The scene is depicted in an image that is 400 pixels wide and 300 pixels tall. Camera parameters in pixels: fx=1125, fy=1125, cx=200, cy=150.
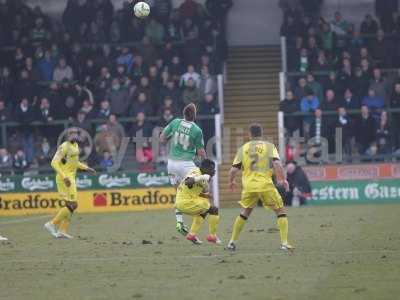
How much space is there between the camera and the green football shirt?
742 inches

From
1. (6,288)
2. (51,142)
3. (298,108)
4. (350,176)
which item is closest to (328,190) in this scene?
(350,176)

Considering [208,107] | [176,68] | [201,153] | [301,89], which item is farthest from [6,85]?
[201,153]

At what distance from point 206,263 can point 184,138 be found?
14.6ft

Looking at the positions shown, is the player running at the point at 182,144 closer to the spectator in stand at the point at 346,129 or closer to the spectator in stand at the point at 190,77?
the spectator in stand at the point at 346,129

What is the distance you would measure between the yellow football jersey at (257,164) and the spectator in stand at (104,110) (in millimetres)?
15710

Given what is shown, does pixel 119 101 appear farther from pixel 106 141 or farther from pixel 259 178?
pixel 259 178

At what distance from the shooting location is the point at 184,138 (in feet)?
62.3

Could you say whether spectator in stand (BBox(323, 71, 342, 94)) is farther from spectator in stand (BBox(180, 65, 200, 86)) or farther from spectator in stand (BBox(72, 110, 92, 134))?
spectator in stand (BBox(72, 110, 92, 134))

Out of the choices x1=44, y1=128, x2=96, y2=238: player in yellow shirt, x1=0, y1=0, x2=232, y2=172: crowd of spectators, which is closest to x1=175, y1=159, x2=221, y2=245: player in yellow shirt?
x1=44, y1=128, x2=96, y2=238: player in yellow shirt

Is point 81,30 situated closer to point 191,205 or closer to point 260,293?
point 191,205

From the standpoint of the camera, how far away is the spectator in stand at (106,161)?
102 ft

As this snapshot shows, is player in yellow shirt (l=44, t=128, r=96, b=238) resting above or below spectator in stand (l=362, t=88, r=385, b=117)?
below

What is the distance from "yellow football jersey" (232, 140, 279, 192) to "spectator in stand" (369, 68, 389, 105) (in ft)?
50.4

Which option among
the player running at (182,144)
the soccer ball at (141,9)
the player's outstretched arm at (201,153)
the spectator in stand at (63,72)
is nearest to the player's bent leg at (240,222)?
the player's outstretched arm at (201,153)
